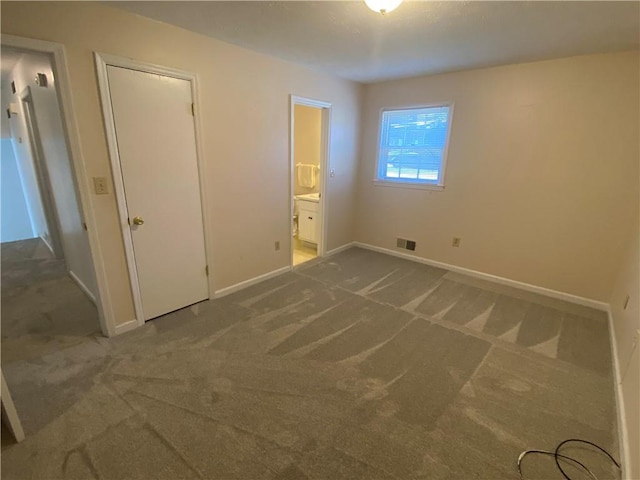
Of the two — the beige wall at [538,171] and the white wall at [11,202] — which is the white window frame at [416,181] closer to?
the beige wall at [538,171]

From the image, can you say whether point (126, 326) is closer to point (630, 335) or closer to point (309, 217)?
point (309, 217)

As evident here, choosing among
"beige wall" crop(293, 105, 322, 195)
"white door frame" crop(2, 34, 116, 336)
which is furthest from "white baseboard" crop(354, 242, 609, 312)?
"white door frame" crop(2, 34, 116, 336)

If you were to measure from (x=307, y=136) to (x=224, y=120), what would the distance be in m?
2.57

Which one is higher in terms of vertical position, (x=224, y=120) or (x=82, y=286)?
(x=224, y=120)

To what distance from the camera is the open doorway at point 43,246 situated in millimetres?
2283

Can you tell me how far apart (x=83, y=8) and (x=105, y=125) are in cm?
69

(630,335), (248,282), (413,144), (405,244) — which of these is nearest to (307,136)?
(413,144)

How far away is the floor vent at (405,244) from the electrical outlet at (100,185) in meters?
3.49

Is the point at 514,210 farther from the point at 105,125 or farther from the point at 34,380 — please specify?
the point at 34,380

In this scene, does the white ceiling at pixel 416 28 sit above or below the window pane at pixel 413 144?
above

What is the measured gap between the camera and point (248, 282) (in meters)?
3.34

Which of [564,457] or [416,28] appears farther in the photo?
[416,28]

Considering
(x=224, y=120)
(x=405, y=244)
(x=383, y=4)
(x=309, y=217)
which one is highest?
(x=383, y=4)

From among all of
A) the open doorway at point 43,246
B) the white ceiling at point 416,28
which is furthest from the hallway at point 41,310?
the white ceiling at point 416,28
